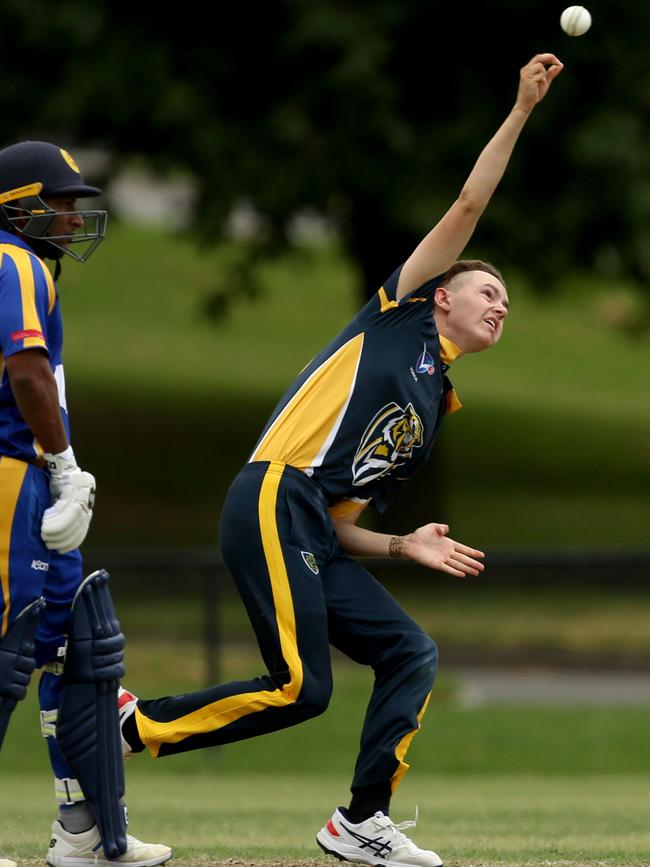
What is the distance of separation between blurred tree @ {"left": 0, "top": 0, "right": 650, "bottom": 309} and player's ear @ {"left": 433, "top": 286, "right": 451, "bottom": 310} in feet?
27.0

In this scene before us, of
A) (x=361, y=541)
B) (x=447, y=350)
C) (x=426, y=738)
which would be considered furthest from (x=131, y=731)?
(x=426, y=738)

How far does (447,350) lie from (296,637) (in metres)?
1.15

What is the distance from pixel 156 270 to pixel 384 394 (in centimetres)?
4299

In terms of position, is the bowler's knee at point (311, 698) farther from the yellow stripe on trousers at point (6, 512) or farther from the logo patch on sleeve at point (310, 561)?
the yellow stripe on trousers at point (6, 512)

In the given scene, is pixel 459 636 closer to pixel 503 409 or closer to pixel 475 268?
pixel 475 268

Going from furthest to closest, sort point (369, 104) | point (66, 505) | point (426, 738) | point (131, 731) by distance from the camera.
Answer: point (369, 104), point (426, 738), point (131, 731), point (66, 505)

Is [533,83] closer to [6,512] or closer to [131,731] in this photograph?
[6,512]

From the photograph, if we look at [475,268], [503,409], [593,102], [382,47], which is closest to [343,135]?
[382,47]

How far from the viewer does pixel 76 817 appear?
546cm

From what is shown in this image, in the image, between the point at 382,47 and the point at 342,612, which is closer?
the point at 342,612

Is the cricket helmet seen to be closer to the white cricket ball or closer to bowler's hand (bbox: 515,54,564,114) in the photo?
bowler's hand (bbox: 515,54,564,114)

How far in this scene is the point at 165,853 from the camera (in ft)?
17.6

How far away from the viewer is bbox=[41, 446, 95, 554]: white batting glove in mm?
5062

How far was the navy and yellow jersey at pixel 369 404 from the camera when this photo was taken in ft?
17.6
